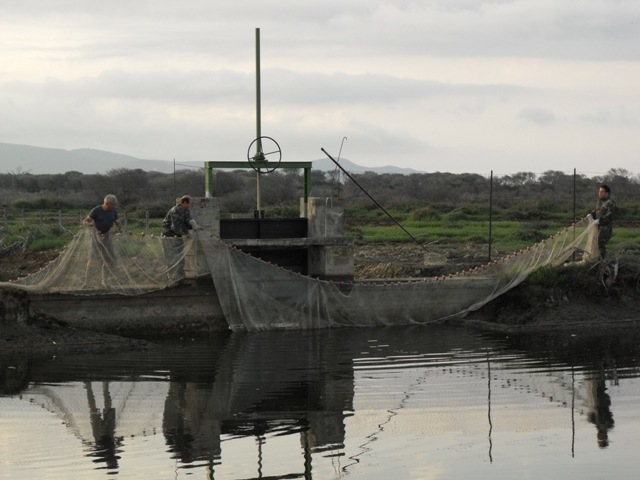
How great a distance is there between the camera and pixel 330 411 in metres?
13.8

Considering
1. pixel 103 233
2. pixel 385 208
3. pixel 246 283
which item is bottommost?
pixel 246 283

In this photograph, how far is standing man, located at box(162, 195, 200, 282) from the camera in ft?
65.7

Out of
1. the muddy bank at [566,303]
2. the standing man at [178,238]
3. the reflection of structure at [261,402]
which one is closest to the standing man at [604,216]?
the muddy bank at [566,303]

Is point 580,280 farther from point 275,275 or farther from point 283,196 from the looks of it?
point 283,196

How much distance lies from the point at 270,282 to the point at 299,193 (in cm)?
3245

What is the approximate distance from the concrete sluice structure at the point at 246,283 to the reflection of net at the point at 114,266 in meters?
0.02

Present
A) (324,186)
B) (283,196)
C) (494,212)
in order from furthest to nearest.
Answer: (324,186) → (283,196) → (494,212)

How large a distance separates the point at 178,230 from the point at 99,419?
7080 mm

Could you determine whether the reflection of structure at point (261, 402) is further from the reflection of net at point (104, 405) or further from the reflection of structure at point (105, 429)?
the reflection of structure at point (105, 429)

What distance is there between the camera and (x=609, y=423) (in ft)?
43.4

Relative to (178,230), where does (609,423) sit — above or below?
below

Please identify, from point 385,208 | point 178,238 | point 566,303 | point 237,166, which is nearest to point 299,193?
point 385,208

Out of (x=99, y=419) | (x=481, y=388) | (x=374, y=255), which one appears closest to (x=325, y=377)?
(x=481, y=388)

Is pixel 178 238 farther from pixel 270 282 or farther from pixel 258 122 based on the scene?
pixel 258 122
